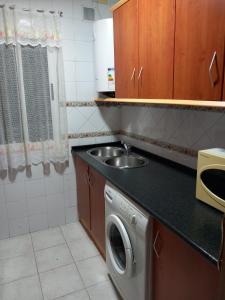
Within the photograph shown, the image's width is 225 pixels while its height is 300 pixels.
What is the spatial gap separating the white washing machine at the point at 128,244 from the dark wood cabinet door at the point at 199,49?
0.68 metres

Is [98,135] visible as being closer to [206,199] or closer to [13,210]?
[13,210]

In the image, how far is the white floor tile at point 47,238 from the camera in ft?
7.57

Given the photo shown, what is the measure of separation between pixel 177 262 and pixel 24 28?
207 cm

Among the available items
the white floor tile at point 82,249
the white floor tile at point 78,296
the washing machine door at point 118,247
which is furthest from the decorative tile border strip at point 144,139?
the white floor tile at point 78,296

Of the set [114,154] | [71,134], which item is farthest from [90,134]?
[114,154]

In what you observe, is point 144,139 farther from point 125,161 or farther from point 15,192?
point 15,192

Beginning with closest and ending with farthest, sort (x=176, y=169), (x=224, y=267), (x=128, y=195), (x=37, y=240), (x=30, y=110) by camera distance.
Result: (x=224, y=267), (x=128, y=195), (x=176, y=169), (x=30, y=110), (x=37, y=240)

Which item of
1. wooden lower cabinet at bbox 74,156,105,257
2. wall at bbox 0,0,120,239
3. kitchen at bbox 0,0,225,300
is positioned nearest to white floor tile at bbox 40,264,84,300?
kitchen at bbox 0,0,225,300

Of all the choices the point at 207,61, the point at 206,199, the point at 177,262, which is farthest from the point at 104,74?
the point at 177,262

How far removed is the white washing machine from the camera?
129 cm

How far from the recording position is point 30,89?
2162mm

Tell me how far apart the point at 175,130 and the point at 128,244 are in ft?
3.12

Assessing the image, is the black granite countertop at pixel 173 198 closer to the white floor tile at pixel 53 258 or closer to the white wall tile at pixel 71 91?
the white wall tile at pixel 71 91

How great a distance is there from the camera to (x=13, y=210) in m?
2.38
